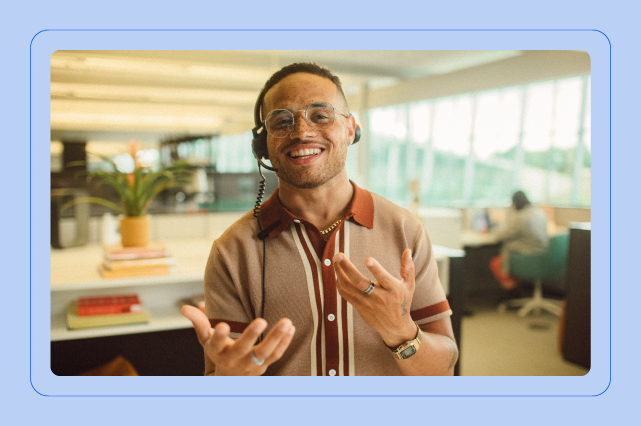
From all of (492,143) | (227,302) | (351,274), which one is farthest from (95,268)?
(492,143)

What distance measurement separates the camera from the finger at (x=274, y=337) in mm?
851

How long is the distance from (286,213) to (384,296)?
0.31 meters

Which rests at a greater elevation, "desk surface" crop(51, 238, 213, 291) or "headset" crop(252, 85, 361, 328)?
"headset" crop(252, 85, 361, 328)

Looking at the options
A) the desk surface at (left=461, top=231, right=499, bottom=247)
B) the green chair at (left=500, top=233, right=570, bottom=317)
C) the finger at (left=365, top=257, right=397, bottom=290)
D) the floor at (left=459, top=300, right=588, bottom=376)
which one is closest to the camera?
the finger at (left=365, top=257, right=397, bottom=290)

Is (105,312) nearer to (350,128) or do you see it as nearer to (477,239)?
(350,128)

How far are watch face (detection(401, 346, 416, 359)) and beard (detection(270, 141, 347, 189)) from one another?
0.42 meters

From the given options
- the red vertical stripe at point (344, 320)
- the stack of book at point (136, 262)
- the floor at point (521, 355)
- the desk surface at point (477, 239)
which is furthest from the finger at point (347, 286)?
the desk surface at point (477, 239)

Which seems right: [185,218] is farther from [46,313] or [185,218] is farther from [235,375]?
[235,375]

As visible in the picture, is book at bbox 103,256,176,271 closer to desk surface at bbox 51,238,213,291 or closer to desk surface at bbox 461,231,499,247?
desk surface at bbox 51,238,213,291

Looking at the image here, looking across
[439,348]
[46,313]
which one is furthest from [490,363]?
[46,313]

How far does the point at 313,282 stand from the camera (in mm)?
1033

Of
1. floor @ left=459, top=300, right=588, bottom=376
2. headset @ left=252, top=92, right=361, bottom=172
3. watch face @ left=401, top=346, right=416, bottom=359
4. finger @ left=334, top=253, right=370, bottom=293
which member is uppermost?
headset @ left=252, top=92, right=361, bottom=172

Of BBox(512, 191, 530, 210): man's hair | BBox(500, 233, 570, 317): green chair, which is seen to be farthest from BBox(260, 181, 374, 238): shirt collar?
BBox(512, 191, 530, 210): man's hair

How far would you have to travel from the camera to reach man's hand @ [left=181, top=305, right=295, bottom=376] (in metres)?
0.85
